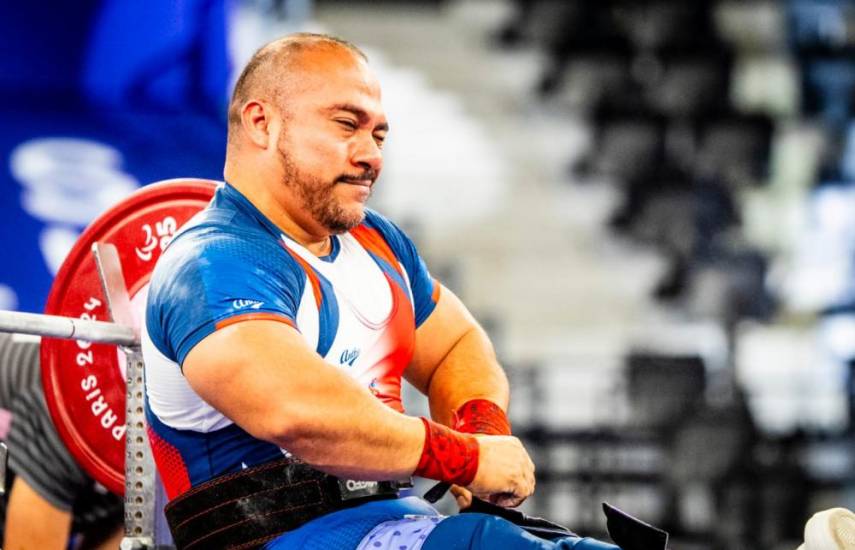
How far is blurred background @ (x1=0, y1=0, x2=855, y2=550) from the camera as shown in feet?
25.1

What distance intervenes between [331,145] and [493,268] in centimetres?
784

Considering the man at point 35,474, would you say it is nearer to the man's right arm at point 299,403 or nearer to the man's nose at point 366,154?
the man's nose at point 366,154

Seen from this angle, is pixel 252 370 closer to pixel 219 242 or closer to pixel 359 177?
pixel 219 242

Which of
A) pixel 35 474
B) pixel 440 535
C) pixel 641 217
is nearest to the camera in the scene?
pixel 440 535

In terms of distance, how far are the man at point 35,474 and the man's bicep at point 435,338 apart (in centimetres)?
111

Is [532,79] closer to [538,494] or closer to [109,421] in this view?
[538,494]

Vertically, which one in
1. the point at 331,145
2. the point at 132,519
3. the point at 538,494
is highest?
the point at 331,145

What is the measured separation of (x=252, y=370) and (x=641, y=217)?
8.55 metres

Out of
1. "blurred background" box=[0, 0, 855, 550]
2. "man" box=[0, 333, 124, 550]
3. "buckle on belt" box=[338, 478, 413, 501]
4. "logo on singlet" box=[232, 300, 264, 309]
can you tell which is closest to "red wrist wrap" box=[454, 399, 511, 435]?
"buckle on belt" box=[338, 478, 413, 501]

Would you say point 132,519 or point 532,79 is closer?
point 132,519

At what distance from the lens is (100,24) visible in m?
5.96

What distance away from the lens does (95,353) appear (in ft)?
10.3

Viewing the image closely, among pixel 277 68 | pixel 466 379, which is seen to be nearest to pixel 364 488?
pixel 466 379

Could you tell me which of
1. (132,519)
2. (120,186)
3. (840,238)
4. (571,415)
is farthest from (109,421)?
(840,238)
